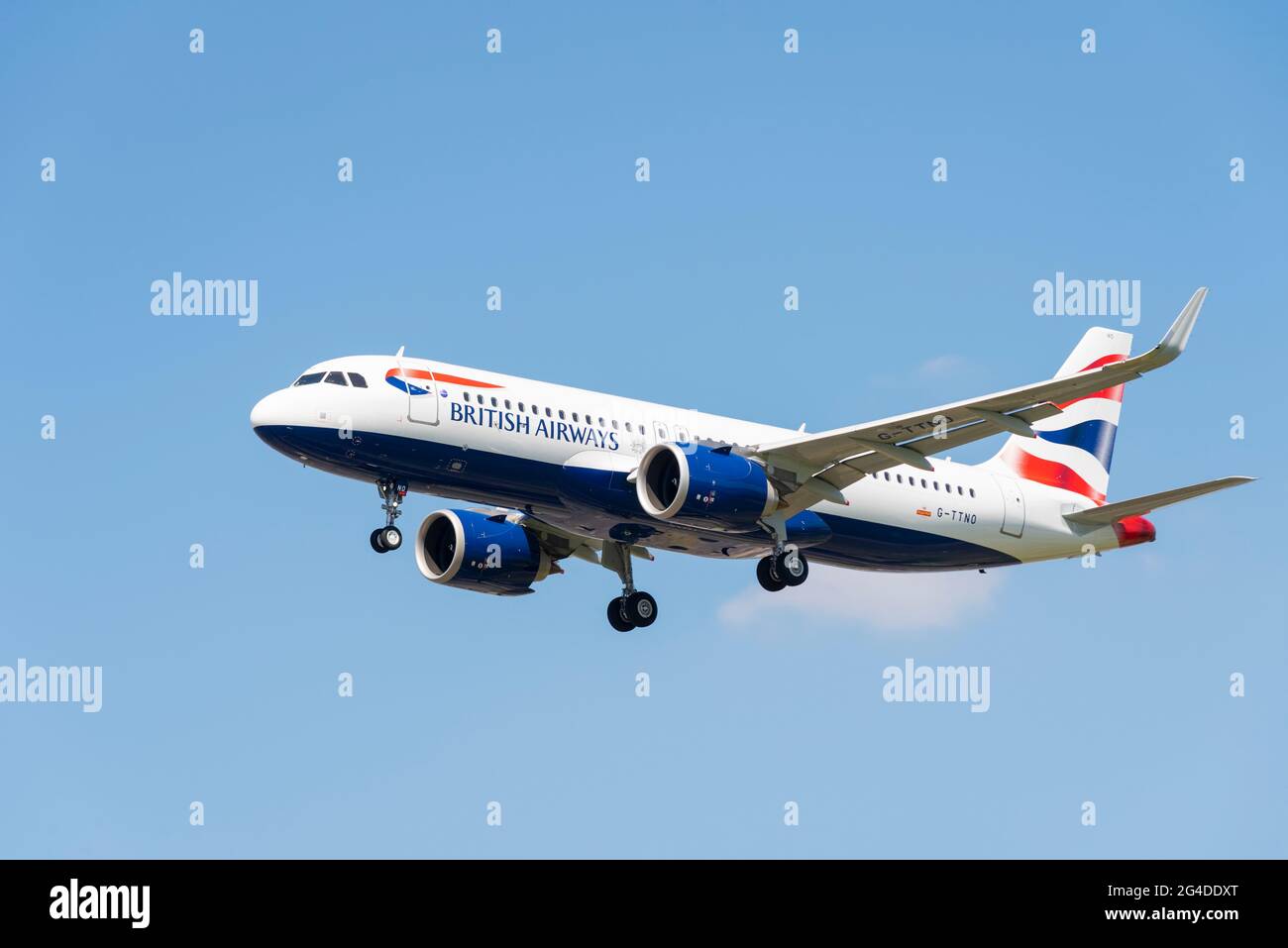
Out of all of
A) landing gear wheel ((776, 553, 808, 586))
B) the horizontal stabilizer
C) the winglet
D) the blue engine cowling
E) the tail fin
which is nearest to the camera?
the winglet

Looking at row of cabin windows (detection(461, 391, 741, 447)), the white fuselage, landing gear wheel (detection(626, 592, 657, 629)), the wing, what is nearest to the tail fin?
the white fuselage

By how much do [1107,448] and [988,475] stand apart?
17.5 feet

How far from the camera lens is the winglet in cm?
3509

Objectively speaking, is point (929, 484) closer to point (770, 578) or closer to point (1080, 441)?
point (770, 578)

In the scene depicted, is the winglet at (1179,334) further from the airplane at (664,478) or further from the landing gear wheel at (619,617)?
the landing gear wheel at (619,617)

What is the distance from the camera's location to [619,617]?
1848 inches

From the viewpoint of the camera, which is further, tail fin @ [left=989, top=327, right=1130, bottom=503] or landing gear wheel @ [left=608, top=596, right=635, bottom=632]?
tail fin @ [left=989, top=327, right=1130, bottom=503]

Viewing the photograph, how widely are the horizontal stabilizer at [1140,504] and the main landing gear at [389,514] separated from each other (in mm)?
17432

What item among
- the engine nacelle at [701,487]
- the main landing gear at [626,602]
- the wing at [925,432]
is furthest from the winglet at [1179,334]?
the main landing gear at [626,602]

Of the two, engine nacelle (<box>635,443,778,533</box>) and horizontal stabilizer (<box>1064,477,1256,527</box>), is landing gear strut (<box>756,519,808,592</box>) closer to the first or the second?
engine nacelle (<box>635,443,778,533</box>)

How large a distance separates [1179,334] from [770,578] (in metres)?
12.0

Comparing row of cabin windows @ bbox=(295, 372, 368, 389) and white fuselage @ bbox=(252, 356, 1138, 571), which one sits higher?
row of cabin windows @ bbox=(295, 372, 368, 389)

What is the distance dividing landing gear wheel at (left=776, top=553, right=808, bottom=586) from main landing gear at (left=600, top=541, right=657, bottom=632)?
5.05m

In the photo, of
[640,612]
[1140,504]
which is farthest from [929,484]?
[640,612]
